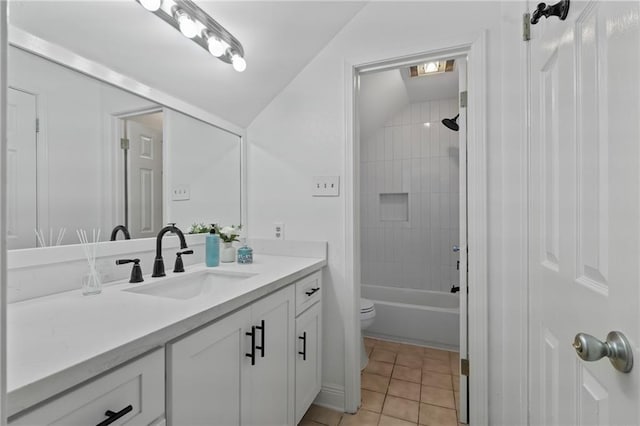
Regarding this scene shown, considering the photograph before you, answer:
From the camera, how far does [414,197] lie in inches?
125

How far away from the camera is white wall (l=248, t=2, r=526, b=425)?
126cm

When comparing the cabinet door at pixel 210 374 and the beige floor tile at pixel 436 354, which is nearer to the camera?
the cabinet door at pixel 210 374

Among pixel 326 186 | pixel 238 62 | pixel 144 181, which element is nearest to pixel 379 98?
pixel 326 186

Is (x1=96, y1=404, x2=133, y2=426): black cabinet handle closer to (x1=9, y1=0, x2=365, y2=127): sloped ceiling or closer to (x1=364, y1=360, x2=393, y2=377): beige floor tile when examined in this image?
(x1=9, y1=0, x2=365, y2=127): sloped ceiling

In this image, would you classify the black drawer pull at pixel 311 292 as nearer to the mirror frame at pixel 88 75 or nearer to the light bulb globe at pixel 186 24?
the mirror frame at pixel 88 75

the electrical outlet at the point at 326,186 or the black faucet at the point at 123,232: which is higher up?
the electrical outlet at the point at 326,186

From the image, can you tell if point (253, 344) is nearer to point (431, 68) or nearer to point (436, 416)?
point (436, 416)

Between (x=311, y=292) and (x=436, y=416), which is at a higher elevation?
(x=311, y=292)

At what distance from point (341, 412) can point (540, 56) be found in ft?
6.18

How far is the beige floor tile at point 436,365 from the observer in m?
2.13

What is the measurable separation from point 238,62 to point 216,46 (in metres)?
0.15

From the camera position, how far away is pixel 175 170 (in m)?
1.56

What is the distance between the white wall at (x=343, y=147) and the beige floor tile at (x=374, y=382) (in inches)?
12.8

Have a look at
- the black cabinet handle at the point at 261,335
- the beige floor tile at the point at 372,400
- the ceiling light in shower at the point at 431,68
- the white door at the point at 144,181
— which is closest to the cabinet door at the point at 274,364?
the black cabinet handle at the point at 261,335
